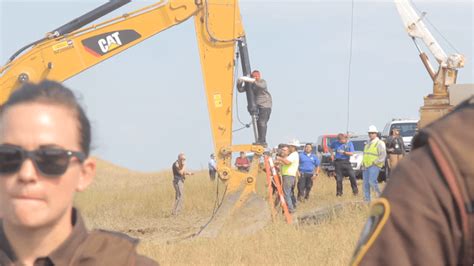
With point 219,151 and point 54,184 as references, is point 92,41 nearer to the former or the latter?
point 219,151

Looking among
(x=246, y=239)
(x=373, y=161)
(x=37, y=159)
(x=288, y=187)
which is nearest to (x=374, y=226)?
(x=37, y=159)

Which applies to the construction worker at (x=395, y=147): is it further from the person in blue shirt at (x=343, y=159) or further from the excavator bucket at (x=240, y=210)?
the excavator bucket at (x=240, y=210)

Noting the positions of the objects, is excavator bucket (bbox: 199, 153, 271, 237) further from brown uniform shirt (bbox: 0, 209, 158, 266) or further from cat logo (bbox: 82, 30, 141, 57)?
brown uniform shirt (bbox: 0, 209, 158, 266)

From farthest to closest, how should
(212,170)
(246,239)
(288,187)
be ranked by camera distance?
(212,170) → (288,187) → (246,239)

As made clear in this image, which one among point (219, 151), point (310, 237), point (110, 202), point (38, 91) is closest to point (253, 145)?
point (219, 151)

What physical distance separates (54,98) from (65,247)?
388mm

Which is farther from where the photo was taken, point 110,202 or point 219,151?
point 110,202

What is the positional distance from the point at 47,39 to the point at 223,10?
2987 mm

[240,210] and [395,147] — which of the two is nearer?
[240,210]

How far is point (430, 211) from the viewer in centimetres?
184

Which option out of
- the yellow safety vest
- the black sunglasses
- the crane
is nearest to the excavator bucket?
the yellow safety vest

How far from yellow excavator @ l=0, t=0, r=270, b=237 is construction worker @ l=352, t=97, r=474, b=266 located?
12.8 meters

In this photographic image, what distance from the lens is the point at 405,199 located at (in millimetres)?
1854

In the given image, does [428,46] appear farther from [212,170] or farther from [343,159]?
[212,170]
